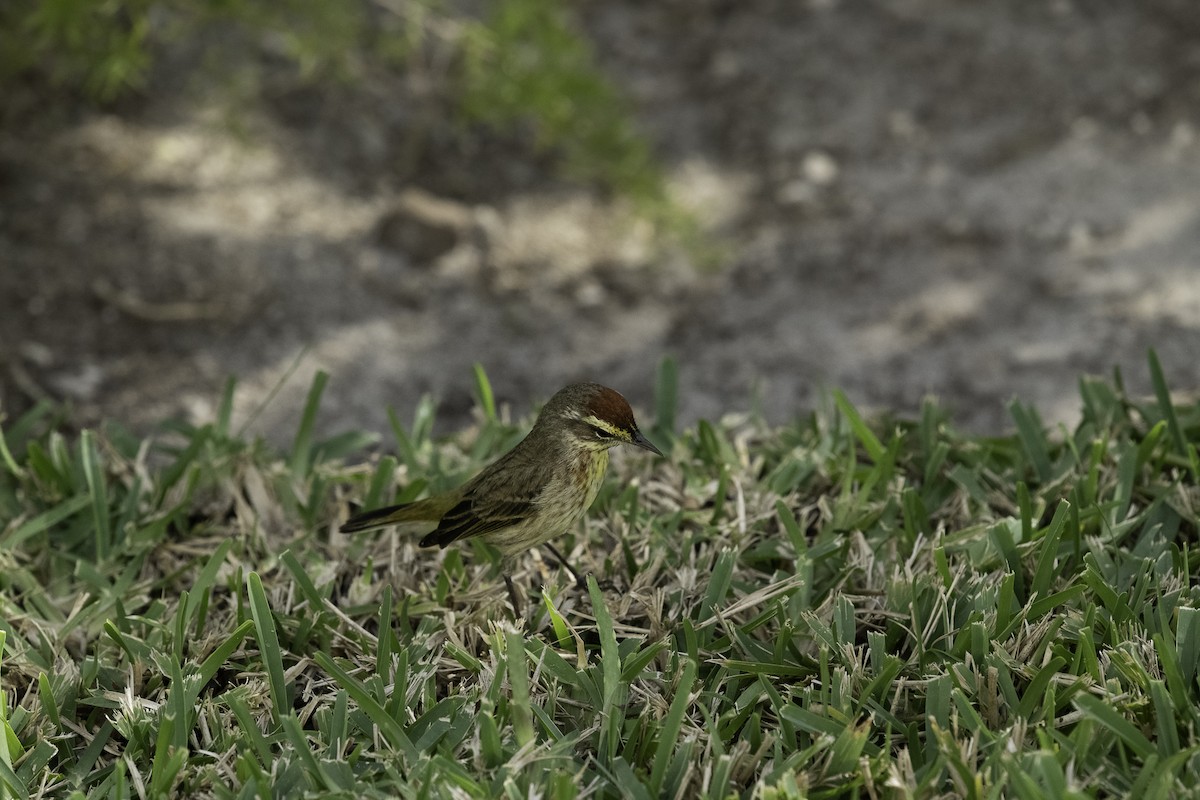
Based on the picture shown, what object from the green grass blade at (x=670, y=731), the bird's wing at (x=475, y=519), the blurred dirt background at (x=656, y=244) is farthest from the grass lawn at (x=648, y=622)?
the blurred dirt background at (x=656, y=244)

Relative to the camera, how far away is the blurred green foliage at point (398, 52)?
532 cm

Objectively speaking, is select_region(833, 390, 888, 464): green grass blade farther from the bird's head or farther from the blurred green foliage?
the blurred green foliage

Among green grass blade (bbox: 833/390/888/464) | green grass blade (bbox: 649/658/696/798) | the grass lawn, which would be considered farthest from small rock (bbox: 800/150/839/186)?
green grass blade (bbox: 649/658/696/798)

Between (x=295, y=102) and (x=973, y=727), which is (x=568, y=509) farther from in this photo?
(x=295, y=102)

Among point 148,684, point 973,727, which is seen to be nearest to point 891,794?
point 973,727

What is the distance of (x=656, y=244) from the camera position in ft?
20.7

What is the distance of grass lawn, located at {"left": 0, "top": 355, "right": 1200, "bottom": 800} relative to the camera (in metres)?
2.73

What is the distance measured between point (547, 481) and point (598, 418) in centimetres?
21

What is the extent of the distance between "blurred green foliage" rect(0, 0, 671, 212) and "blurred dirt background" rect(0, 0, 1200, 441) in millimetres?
207

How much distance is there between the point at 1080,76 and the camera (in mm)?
6941

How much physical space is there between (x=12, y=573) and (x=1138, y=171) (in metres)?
5.28

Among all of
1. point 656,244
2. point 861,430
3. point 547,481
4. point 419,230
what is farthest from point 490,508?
point 656,244

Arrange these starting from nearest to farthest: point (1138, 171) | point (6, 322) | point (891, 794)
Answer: point (891, 794) < point (6, 322) < point (1138, 171)

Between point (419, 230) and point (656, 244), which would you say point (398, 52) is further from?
point (656, 244)
